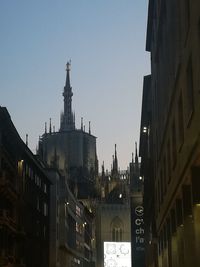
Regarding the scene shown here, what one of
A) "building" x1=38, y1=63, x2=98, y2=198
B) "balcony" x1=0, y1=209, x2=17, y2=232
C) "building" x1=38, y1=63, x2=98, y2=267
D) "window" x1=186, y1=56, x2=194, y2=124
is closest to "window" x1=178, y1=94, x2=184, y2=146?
"window" x1=186, y1=56, x2=194, y2=124

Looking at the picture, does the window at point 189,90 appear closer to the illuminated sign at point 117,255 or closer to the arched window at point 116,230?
the illuminated sign at point 117,255


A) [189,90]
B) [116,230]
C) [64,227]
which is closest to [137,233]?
[64,227]

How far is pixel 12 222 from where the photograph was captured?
56.2m

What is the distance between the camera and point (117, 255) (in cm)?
10888

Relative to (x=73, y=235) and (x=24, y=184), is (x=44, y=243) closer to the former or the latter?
(x=24, y=184)

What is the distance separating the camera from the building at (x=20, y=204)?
54812 mm

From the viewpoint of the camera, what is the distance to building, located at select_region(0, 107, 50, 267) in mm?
54812

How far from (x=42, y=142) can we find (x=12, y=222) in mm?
136627

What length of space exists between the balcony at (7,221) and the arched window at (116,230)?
85.7 meters

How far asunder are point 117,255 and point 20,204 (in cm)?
4968

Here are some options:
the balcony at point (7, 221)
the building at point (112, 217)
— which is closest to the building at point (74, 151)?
the building at point (112, 217)

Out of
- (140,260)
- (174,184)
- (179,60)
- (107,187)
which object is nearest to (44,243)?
(140,260)

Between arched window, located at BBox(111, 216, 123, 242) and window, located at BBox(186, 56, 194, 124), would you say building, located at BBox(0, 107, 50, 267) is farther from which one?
arched window, located at BBox(111, 216, 123, 242)

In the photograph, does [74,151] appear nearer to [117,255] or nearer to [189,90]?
[117,255]
